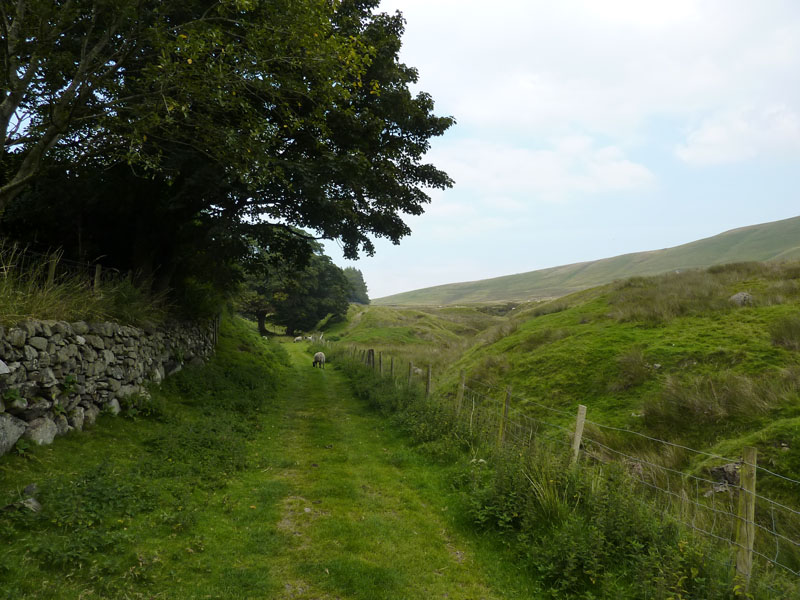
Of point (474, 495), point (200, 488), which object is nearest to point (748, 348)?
point (474, 495)

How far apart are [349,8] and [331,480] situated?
1491cm

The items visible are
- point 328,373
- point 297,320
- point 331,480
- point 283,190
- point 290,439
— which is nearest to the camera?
point 331,480

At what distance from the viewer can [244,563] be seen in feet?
17.8

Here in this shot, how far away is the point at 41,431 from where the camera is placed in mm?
7312

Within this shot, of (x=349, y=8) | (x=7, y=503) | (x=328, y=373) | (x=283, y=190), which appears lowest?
(x=328, y=373)

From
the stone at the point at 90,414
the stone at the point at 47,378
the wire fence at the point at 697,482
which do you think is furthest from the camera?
the stone at the point at 90,414

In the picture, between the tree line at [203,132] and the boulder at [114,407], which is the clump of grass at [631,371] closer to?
the tree line at [203,132]

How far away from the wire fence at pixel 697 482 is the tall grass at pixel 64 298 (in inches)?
361

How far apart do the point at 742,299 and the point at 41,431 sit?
18634 millimetres

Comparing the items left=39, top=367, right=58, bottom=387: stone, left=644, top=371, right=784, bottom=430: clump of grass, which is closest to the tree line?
left=39, top=367, right=58, bottom=387: stone

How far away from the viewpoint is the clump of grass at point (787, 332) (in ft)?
33.5

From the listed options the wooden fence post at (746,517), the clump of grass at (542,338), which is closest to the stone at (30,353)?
the wooden fence post at (746,517)

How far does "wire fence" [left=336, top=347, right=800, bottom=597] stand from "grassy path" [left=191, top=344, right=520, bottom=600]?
84.7 inches

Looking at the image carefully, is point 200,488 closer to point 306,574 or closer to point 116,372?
point 306,574
